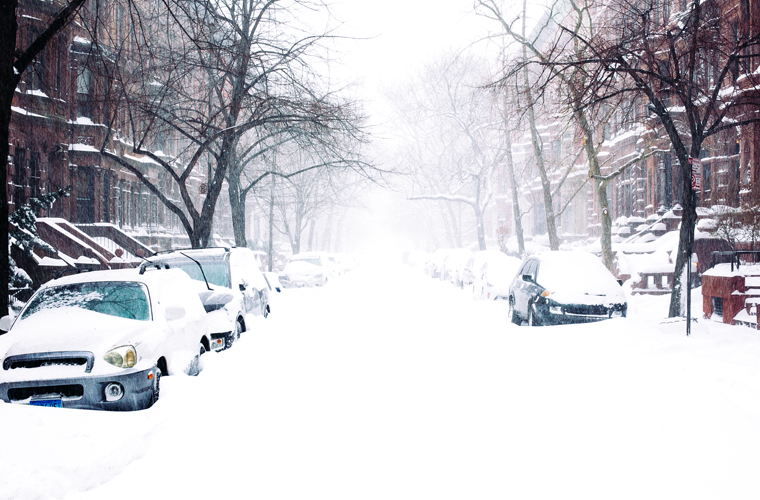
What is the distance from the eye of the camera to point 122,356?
662 cm

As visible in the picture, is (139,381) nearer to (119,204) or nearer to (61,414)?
(61,414)

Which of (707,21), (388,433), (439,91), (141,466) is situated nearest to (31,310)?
(141,466)

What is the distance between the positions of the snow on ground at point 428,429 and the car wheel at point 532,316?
239 cm

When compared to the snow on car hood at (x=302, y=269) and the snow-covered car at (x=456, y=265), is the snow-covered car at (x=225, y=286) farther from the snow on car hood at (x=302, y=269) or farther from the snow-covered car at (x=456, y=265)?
the snow-covered car at (x=456, y=265)

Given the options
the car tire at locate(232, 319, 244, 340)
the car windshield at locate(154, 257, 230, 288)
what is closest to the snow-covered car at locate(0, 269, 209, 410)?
the car tire at locate(232, 319, 244, 340)

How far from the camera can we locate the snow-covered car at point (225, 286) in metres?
10.7

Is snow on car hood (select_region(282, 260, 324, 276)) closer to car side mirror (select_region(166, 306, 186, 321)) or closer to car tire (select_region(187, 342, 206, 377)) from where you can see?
car tire (select_region(187, 342, 206, 377))

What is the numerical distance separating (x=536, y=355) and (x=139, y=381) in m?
6.18

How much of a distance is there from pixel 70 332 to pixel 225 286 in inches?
233

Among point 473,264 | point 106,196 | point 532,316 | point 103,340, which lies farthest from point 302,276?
point 103,340

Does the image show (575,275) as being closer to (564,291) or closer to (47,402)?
(564,291)

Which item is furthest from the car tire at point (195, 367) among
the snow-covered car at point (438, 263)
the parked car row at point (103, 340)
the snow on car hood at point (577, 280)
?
the snow-covered car at point (438, 263)

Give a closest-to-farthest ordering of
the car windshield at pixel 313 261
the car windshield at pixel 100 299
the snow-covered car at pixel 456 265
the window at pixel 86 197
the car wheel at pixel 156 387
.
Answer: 1. the car wheel at pixel 156 387
2. the car windshield at pixel 100 299
3. the window at pixel 86 197
4. the snow-covered car at pixel 456 265
5. the car windshield at pixel 313 261

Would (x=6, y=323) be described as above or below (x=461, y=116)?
below
